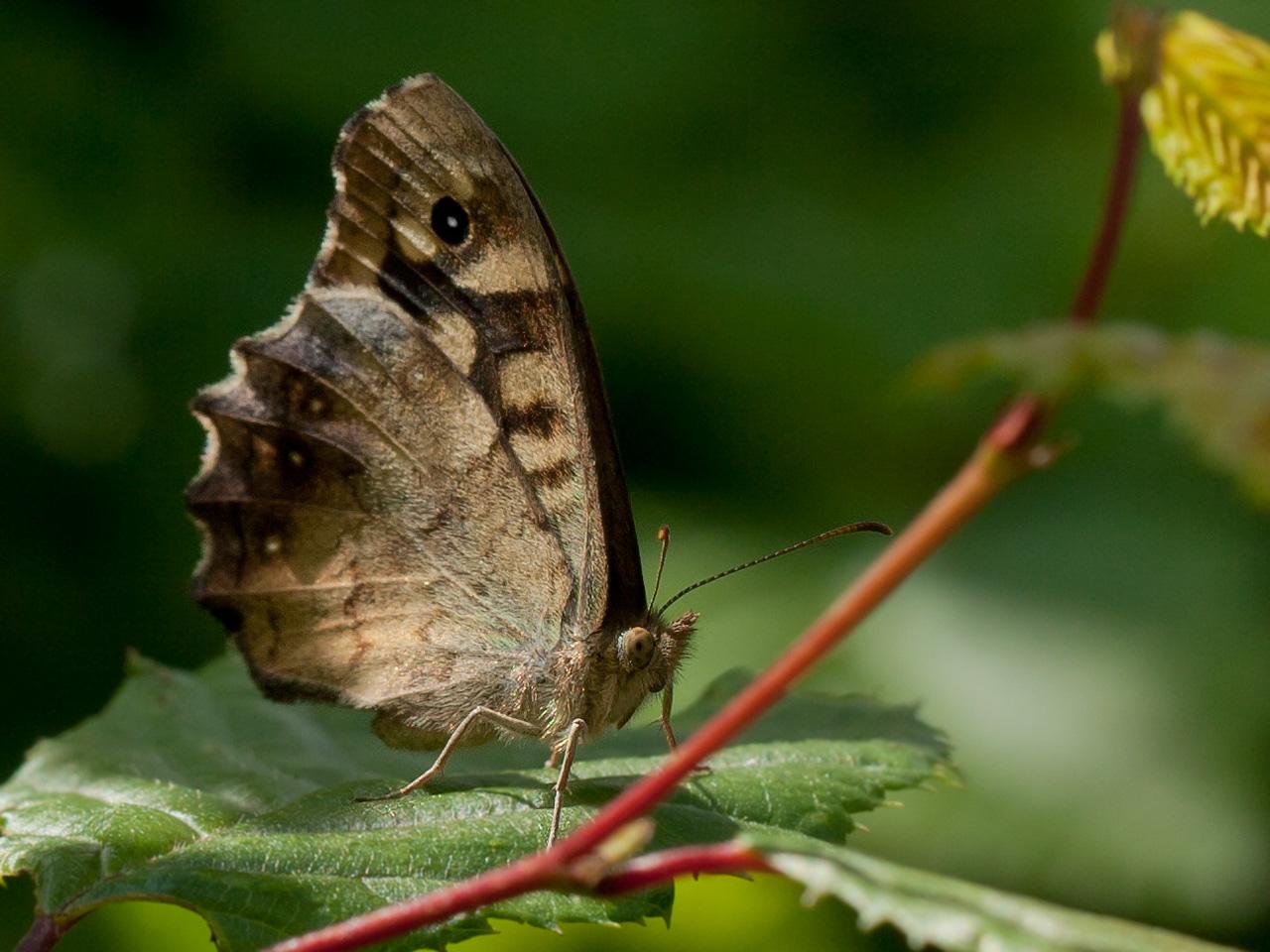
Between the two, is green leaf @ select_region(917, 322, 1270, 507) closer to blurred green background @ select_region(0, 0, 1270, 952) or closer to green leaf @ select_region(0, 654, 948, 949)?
green leaf @ select_region(0, 654, 948, 949)

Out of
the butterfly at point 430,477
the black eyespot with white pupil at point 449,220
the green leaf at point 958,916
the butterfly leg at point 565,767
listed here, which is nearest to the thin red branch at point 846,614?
the green leaf at point 958,916

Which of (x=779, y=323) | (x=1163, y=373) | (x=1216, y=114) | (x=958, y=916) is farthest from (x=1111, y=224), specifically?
(x=779, y=323)

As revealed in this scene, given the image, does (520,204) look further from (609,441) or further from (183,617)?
(183,617)

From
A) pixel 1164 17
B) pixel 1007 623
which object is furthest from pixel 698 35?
pixel 1164 17

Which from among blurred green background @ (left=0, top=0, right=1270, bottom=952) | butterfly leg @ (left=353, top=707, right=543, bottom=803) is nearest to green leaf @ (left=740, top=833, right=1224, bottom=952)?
butterfly leg @ (left=353, top=707, right=543, bottom=803)

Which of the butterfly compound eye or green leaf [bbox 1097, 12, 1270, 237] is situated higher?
green leaf [bbox 1097, 12, 1270, 237]

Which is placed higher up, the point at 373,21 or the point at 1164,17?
the point at 373,21

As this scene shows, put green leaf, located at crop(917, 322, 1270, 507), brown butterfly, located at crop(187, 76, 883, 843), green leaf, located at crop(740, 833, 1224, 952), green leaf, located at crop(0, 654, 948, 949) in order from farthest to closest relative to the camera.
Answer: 1. brown butterfly, located at crop(187, 76, 883, 843)
2. green leaf, located at crop(0, 654, 948, 949)
3. green leaf, located at crop(740, 833, 1224, 952)
4. green leaf, located at crop(917, 322, 1270, 507)

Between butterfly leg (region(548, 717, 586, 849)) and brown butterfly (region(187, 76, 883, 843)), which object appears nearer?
butterfly leg (region(548, 717, 586, 849))
